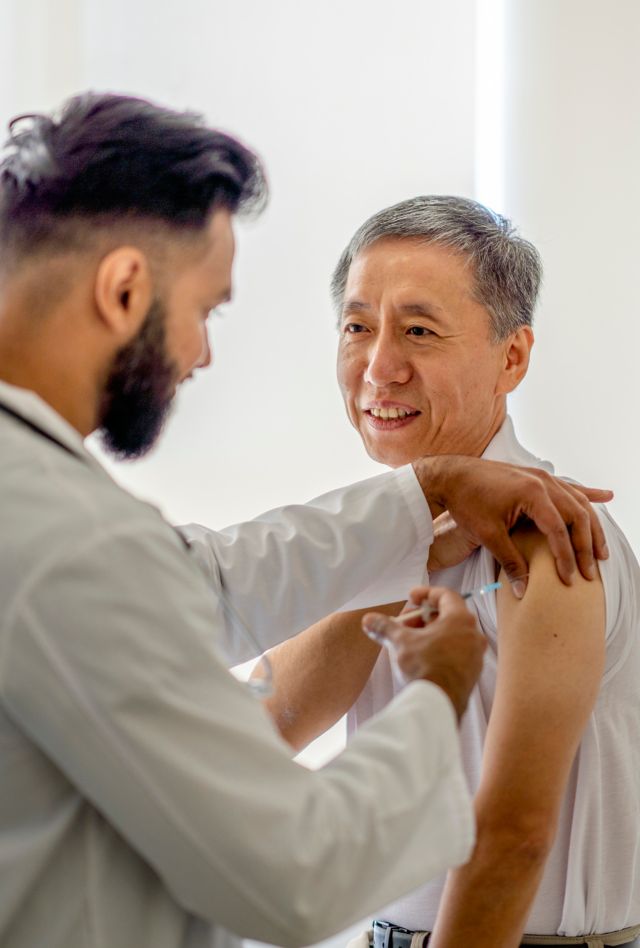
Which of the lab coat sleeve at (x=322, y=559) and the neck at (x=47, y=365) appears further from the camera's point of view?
the lab coat sleeve at (x=322, y=559)

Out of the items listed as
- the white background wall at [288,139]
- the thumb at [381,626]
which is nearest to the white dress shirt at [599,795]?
the thumb at [381,626]

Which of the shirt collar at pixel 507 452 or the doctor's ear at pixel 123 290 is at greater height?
the doctor's ear at pixel 123 290

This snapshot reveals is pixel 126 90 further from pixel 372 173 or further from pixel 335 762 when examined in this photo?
pixel 335 762

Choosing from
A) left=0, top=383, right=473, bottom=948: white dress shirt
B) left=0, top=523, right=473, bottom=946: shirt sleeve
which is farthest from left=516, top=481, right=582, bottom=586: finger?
left=0, top=523, right=473, bottom=946: shirt sleeve

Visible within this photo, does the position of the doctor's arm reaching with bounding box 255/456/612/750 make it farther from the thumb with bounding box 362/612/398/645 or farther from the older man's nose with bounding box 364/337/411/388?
the thumb with bounding box 362/612/398/645

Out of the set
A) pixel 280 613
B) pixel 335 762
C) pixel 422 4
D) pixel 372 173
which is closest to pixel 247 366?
pixel 372 173

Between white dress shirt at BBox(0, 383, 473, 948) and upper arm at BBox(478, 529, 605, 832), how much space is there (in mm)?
285

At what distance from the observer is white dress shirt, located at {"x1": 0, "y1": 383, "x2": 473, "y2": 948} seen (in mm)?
925

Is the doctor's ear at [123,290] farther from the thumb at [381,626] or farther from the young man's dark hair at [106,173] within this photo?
the thumb at [381,626]

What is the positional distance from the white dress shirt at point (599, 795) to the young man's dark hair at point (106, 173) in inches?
26.3

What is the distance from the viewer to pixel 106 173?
1153 mm

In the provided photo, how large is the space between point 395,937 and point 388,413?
74 cm

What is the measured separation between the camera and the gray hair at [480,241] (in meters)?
1.75

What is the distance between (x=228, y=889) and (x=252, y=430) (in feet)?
6.99
